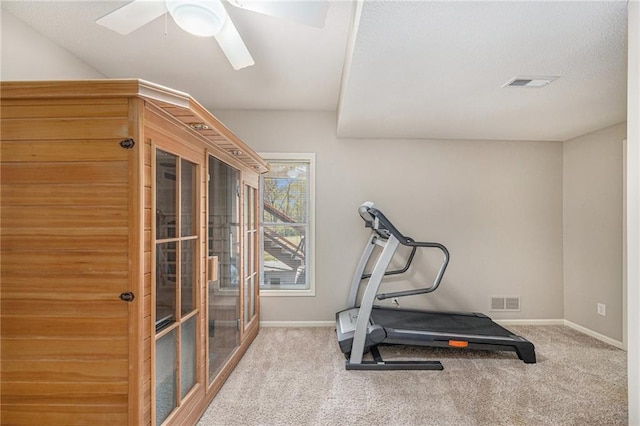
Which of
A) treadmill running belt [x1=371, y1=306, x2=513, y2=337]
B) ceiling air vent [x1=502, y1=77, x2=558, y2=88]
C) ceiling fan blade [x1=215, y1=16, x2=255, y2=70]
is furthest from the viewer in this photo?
treadmill running belt [x1=371, y1=306, x2=513, y2=337]

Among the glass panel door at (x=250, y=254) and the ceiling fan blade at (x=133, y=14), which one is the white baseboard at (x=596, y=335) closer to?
the glass panel door at (x=250, y=254)

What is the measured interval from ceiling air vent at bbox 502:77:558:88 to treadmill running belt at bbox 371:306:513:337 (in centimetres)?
222

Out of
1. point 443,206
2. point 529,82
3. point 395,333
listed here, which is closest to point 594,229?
point 443,206

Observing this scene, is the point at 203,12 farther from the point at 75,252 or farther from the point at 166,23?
the point at 75,252

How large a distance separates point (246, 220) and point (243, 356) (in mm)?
1313

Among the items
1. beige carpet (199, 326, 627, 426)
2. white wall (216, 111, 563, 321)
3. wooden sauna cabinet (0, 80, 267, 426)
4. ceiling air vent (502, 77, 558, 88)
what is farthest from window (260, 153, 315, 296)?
wooden sauna cabinet (0, 80, 267, 426)

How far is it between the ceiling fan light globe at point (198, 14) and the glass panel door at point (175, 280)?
65cm

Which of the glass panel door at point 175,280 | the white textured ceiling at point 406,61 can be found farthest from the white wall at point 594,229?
the glass panel door at point 175,280

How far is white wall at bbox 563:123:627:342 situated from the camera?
10.7ft

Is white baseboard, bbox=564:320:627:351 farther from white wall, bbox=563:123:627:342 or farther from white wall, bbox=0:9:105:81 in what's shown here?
white wall, bbox=0:9:105:81

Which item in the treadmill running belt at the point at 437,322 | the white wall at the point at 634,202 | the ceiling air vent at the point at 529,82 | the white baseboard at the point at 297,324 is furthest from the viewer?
the white baseboard at the point at 297,324

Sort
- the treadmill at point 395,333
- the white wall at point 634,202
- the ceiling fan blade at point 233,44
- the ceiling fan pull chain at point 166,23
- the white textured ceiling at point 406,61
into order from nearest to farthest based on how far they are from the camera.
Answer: the white wall at point 634,202
the white textured ceiling at point 406,61
the ceiling fan blade at point 233,44
the ceiling fan pull chain at point 166,23
the treadmill at point 395,333

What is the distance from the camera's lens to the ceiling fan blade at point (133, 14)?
1.54 m

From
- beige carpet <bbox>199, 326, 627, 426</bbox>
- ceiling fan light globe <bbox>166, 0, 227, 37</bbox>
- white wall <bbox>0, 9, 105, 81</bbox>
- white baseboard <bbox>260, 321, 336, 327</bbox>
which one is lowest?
beige carpet <bbox>199, 326, 627, 426</bbox>
